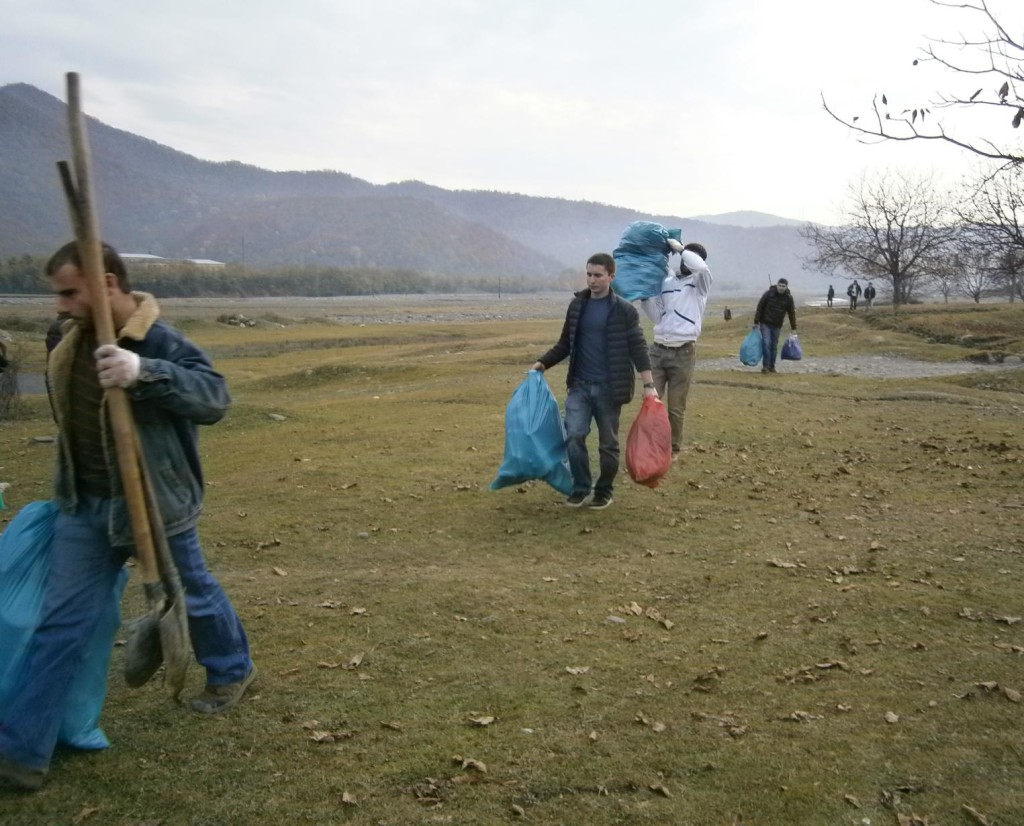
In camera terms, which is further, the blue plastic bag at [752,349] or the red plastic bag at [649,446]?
the blue plastic bag at [752,349]

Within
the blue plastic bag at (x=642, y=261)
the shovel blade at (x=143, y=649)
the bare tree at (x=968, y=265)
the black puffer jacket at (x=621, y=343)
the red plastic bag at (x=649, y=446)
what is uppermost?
the bare tree at (x=968, y=265)

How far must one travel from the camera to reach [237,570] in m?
6.44

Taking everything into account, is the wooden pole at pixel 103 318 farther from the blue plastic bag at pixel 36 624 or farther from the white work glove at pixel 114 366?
the blue plastic bag at pixel 36 624

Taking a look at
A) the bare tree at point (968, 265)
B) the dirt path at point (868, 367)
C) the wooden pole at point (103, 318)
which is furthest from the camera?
the bare tree at point (968, 265)

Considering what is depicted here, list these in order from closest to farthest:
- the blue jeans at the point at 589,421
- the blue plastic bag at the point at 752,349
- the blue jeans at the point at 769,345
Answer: the blue jeans at the point at 589,421 → the blue plastic bag at the point at 752,349 → the blue jeans at the point at 769,345

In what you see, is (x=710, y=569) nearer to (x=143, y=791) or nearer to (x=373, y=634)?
(x=373, y=634)

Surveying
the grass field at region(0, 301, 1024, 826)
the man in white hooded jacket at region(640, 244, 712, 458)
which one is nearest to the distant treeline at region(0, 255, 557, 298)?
the man in white hooded jacket at region(640, 244, 712, 458)

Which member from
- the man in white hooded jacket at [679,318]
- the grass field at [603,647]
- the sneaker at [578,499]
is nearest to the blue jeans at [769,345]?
the grass field at [603,647]

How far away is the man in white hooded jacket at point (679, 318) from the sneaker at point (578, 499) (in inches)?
78.7

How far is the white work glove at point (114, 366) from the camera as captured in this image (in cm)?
327

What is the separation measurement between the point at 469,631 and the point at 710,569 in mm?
1987

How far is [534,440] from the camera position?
759cm

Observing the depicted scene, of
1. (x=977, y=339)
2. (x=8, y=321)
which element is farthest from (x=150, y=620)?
(x=8, y=321)

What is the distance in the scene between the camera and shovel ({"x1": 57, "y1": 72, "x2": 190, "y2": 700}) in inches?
128
